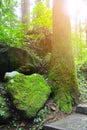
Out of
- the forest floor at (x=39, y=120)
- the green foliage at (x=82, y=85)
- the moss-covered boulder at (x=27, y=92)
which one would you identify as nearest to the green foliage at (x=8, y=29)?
the moss-covered boulder at (x=27, y=92)

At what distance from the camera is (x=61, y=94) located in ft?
15.2

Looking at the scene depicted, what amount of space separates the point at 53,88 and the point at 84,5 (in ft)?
26.3

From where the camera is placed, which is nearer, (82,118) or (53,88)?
(82,118)

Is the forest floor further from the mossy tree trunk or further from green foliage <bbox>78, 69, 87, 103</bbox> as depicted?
green foliage <bbox>78, 69, 87, 103</bbox>

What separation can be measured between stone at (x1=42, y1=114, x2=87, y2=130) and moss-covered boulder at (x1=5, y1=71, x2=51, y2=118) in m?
0.40

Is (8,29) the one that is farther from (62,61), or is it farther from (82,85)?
(82,85)

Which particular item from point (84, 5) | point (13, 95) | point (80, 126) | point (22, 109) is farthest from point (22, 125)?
point (84, 5)

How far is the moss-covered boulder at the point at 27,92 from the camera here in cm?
385

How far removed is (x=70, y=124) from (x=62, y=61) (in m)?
1.60

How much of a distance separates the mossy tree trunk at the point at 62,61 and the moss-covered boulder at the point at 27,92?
0.35 m

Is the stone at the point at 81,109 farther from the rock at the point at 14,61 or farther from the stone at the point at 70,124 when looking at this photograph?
the rock at the point at 14,61

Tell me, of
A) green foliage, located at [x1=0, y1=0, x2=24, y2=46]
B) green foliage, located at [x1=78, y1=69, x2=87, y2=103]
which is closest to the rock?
green foliage, located at [x1=0, y1=0, x2=24, y2=46]

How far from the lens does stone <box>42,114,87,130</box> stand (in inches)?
141

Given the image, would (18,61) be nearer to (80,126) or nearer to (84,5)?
(80,126)
